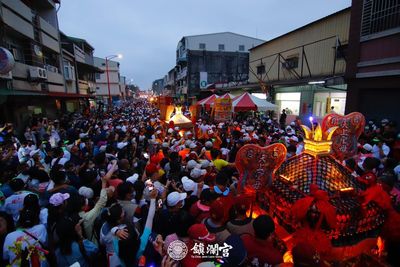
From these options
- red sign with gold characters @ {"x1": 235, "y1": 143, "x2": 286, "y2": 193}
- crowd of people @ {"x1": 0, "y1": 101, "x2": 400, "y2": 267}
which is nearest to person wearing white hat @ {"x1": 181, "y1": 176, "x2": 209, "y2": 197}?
crowd of people @ {"x1": 0, "y1": 101, "x2": 400, "y2": 267}

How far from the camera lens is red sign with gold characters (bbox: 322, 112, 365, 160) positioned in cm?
455

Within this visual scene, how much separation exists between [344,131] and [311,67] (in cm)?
1400

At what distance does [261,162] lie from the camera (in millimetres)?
3619

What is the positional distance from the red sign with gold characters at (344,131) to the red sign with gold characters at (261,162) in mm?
1587

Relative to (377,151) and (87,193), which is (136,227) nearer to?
(87,193)

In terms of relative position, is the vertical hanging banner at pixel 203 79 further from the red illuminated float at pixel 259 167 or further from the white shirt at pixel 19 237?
the white shirt at pixel 19 237

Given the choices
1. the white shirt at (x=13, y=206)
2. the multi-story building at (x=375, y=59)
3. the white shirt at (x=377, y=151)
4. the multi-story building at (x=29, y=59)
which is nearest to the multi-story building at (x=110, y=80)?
the multi-story building at (x=29, y=59)

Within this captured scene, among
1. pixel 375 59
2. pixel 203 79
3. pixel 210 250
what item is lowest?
pixel 210 250

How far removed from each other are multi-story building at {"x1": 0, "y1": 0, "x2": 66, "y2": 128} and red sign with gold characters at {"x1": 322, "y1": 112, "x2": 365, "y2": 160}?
36.0 feet

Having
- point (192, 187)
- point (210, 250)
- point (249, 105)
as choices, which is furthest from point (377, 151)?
point (249, 105)

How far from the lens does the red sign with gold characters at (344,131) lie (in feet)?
14.9

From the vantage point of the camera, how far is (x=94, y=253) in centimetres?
280

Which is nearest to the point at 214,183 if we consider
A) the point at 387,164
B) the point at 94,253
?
the point at 94,253

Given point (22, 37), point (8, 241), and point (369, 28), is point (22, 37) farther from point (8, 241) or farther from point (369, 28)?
point (369, 28)
